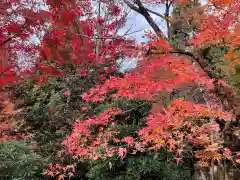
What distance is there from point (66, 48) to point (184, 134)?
7648mm

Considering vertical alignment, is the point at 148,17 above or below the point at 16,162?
above

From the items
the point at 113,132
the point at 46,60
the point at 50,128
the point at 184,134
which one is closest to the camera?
the point at 184,134

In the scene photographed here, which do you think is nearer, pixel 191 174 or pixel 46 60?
pixel 191 174

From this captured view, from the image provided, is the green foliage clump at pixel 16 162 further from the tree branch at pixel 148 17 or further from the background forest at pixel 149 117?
the tree branch at pixel 148 17

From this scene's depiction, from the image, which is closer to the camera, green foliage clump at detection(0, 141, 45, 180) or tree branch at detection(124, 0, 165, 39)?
tree branch at detection(124, 0, 165, 39)

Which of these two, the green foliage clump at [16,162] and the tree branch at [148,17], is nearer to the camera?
the tree branch at [148,17]

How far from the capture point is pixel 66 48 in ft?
42.0

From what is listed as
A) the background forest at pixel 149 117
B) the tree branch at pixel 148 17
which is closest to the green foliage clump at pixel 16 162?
the background forest at pixel 149 117

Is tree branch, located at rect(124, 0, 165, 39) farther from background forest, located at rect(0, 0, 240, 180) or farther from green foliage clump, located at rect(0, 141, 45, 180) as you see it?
green foliage clump, located at rect(0, 141, 45, 180)

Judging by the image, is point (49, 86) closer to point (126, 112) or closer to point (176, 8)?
point (126, 112)

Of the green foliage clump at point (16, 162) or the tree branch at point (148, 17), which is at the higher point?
the tree branch at point (148, 17)

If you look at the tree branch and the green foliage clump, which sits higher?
the tree branch

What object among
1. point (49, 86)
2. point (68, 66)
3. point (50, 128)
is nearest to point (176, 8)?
point (68, 66)

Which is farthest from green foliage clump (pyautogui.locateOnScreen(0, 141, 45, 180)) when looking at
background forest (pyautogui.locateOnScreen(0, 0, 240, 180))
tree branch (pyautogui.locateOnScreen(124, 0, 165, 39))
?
tree branch (pyautogui.locateOnScreen(124, 0, 165, 39))
